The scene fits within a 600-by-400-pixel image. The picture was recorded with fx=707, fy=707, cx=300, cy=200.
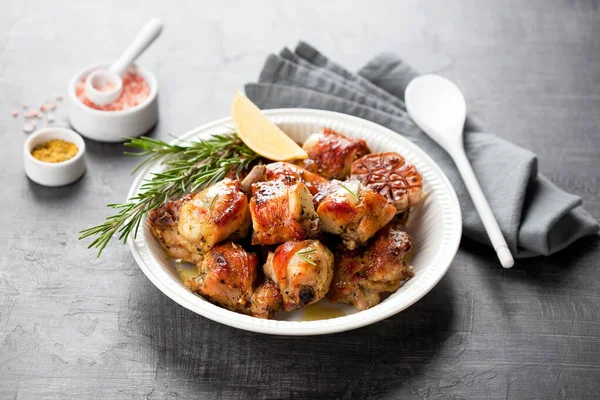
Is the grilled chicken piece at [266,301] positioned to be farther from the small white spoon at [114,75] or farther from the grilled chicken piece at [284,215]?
the small white spoon at [114,75]

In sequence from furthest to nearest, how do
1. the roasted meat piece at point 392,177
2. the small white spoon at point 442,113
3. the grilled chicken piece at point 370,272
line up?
the small white spoon at point 442,113, the roasted meat piece at point 392,177, the grilled chicken piece at point 370,272

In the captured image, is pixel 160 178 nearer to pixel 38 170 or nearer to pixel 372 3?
pixel 38 170

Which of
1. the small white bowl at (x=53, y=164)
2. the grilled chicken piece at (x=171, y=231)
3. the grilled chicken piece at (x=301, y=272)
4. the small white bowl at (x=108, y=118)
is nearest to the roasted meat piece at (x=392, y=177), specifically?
the grilled chicken piece at (x=301, y=272)

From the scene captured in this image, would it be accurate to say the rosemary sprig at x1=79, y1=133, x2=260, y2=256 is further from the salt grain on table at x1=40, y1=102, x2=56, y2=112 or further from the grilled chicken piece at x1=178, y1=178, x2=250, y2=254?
the salt grain on table at x1=40, y1=102, x2=56, y2=112

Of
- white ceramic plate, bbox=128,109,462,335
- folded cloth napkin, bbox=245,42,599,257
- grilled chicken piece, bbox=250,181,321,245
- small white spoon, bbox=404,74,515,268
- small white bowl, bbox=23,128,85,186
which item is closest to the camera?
white ceramic plate, bbox=128,109,462,335

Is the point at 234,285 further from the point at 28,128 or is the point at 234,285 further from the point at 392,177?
the point at 28,128

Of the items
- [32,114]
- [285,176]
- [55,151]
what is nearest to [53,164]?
[55,151]

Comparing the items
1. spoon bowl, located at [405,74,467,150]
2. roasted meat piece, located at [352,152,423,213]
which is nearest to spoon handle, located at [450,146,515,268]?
spoon bowl, located at [405,74,467,150]

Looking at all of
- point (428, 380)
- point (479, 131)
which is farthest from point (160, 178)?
point (479, 131)
